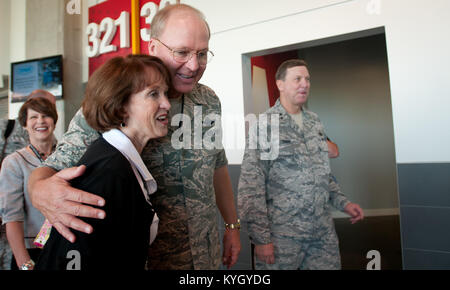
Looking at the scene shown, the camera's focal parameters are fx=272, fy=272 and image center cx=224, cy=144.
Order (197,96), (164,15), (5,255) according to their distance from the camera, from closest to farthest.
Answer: (164,15), (197,96), (5,255)

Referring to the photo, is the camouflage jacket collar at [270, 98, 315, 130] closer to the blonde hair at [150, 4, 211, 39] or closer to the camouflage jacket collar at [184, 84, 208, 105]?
the camouflage jacket collar at [184, 84, 208, 105]

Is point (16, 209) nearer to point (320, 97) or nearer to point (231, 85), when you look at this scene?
point (231, 85)

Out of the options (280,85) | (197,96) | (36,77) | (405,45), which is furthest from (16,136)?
(405,45)

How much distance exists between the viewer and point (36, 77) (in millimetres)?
1235

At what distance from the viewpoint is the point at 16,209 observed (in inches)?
36.4

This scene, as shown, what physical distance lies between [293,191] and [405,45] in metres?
0.60

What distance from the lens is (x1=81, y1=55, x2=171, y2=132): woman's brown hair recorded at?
0.54 metres

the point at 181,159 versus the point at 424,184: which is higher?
the point at 181,159

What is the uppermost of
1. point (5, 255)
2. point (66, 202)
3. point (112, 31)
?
point (112, 31)

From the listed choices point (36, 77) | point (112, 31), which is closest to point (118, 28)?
point (112, 31)

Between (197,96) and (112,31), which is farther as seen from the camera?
(112,31)

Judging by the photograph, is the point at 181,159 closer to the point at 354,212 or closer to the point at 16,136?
the point at 354,212

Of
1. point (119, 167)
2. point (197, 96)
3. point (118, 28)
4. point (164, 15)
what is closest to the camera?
point (119, 167)
